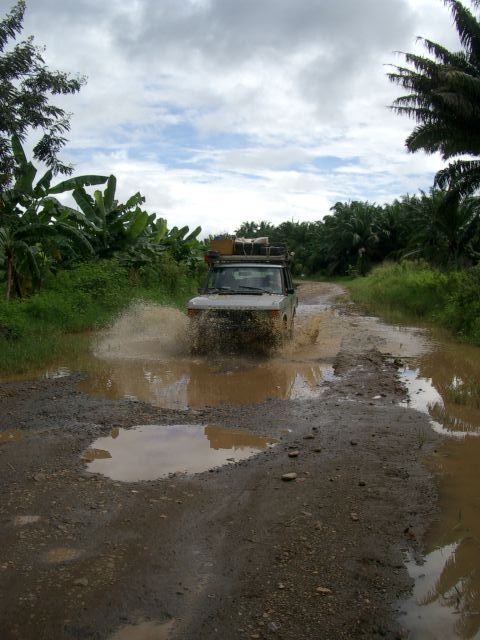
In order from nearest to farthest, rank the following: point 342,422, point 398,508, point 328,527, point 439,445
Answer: point 328,527
point 398,508
point 439,445
point 342,422

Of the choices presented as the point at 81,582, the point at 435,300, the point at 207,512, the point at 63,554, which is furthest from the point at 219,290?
the point at 435,300

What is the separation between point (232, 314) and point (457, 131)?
11.1m

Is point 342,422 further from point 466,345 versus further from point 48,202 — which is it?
Result: point 48,202

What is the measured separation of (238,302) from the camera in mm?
10320

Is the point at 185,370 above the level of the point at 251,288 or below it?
below

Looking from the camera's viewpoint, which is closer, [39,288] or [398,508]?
[398,508]

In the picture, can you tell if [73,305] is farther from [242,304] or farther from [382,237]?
[382,237]

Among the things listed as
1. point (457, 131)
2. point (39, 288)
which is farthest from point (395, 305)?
point (39, 288)

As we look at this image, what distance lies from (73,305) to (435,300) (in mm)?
11181

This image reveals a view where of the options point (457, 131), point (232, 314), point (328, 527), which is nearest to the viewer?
point (328, 527)

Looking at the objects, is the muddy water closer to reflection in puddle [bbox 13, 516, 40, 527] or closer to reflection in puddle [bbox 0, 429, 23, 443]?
reflection in puddle [bbox 0, 429, 23, 443]

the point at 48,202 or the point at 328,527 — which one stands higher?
the point at 48,202

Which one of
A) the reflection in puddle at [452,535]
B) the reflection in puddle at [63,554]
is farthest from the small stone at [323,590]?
the reflection in puddle at [63,554]

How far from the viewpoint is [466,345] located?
13086 mm
